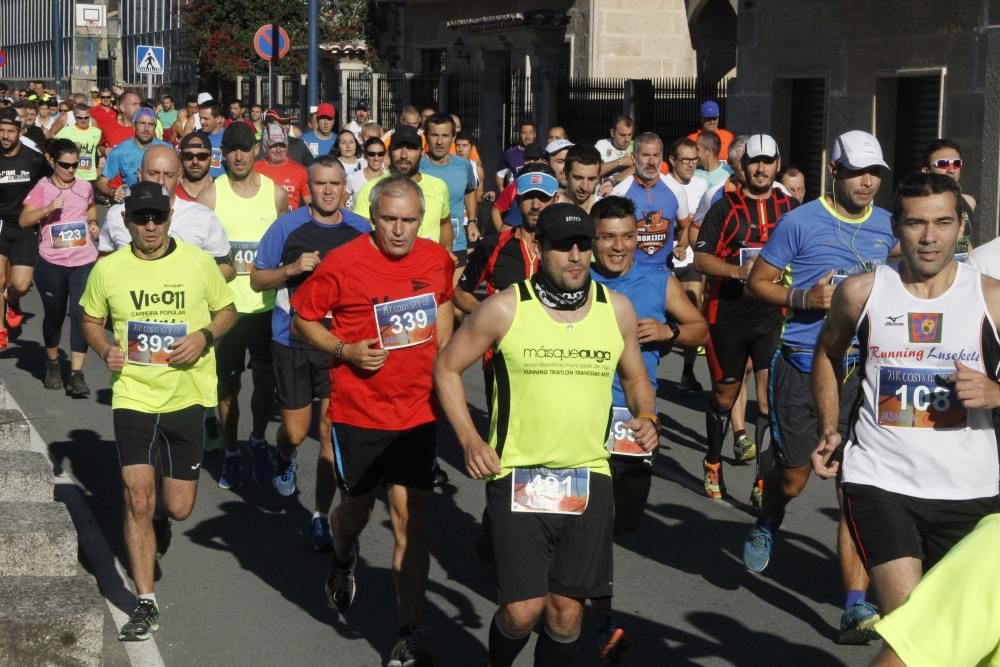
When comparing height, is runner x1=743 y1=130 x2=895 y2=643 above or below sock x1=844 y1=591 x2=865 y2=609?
above

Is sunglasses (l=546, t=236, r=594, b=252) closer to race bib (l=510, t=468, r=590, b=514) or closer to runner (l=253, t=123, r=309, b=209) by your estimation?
race bib (l=510, t=468, r=590, b=514)

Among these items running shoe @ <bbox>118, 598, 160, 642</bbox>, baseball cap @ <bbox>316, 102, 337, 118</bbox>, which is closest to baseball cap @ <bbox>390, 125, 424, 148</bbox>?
running shoe @ <bbox>118, 598, 160, 642</bbox>

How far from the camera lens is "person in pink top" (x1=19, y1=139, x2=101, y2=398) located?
12.5 m

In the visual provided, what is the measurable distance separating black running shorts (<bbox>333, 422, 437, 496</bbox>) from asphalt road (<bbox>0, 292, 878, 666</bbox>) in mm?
658

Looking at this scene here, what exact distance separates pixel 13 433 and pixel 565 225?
4.53m

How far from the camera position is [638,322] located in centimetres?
661

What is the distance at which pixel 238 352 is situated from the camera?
9484mm

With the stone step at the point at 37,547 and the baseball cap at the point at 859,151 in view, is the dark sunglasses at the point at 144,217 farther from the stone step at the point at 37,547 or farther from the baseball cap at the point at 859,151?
the baseball cap at the point at 859,151

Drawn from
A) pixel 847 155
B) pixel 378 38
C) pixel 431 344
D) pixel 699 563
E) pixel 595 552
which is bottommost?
pixel 699 563

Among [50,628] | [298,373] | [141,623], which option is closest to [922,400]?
[50,628]

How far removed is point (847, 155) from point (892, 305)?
182 centimetres

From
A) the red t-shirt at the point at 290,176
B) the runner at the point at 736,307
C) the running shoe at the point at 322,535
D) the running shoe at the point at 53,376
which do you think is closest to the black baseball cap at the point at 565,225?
the running shoe at the point at 322,535

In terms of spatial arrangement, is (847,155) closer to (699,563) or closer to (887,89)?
(699,563)

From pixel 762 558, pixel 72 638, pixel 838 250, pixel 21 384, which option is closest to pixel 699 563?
pixel 762 558
